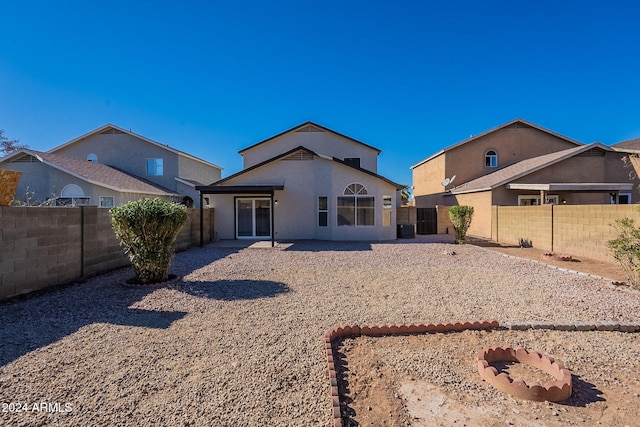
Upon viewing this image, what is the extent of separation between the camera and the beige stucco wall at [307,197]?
16.6 metres

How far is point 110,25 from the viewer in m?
12.2

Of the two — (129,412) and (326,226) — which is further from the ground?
(326,226)

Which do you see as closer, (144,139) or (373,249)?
(373,249)

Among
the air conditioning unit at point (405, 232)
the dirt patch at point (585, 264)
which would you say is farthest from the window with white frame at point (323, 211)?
the dirt patch at point (585, 264)

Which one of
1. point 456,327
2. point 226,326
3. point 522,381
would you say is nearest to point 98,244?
point 226,326

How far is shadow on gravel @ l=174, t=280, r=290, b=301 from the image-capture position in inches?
262

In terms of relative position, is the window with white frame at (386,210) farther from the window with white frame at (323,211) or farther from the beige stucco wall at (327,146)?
the beige stucco wall at (327,146)

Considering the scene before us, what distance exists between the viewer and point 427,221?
21719 mm

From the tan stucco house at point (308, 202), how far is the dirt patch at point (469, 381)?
1212cm

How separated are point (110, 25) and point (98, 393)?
14.2 m

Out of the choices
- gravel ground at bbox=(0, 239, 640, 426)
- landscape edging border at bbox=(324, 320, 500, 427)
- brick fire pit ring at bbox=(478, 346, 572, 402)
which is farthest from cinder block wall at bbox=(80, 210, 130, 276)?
brick fire pit ring at bbox=(478, 346, 572, 402)

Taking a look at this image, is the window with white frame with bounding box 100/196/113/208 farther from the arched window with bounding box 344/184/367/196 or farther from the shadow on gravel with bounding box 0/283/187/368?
the shadow on gravel with bounding box 0/283/187/368

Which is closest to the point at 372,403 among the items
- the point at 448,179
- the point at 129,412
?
A: the point at 129,412

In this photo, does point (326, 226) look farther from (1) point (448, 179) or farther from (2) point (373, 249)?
(1) point (448, 179)
